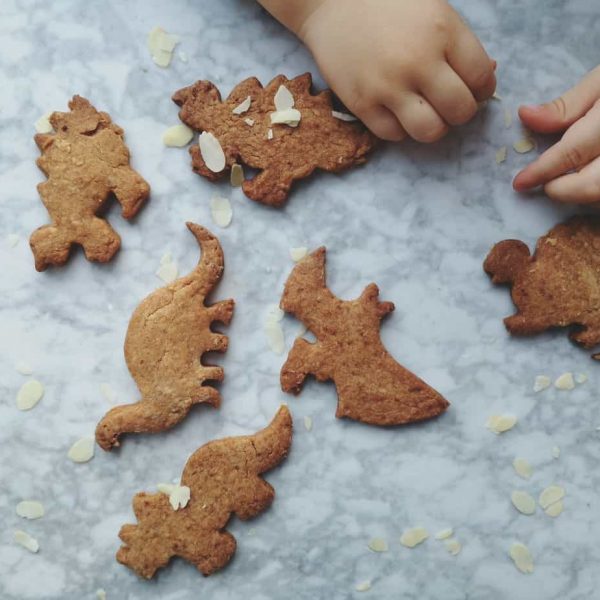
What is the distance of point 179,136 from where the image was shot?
1.34 m

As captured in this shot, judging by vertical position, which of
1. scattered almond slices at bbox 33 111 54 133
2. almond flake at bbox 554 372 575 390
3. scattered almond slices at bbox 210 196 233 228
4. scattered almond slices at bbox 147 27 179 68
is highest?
scattered almond slices at bbox 147 27 179 68

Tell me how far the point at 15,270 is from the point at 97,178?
173 millimetres

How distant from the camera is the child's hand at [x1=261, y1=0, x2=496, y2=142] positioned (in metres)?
1.24

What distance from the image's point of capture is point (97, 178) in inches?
51.8

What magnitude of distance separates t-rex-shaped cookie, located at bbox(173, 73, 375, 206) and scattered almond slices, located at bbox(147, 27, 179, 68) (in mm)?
61

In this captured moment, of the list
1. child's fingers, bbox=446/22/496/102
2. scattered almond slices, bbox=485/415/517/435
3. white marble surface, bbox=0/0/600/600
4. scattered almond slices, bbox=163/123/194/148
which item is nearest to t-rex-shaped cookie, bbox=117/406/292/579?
white marble surface, bbox=0/0/600/600

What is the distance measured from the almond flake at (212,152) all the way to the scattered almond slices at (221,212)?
0.15 ft

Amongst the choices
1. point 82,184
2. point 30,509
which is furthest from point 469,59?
point 30,509

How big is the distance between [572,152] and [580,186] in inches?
1.9

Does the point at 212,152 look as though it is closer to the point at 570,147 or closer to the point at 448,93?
the point at 448,93

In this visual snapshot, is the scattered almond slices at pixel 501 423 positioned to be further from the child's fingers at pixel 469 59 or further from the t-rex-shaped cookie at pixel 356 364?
the child's fingers at pixel 469 59

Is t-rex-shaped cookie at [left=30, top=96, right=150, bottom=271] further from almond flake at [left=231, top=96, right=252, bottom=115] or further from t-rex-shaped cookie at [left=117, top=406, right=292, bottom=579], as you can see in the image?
t-rex-shaped cookie at [left=117, top=406, right=292, bottom=579]

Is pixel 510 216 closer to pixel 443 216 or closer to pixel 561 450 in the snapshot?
pixel 443 216

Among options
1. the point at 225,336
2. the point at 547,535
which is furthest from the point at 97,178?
the point at 547,535
